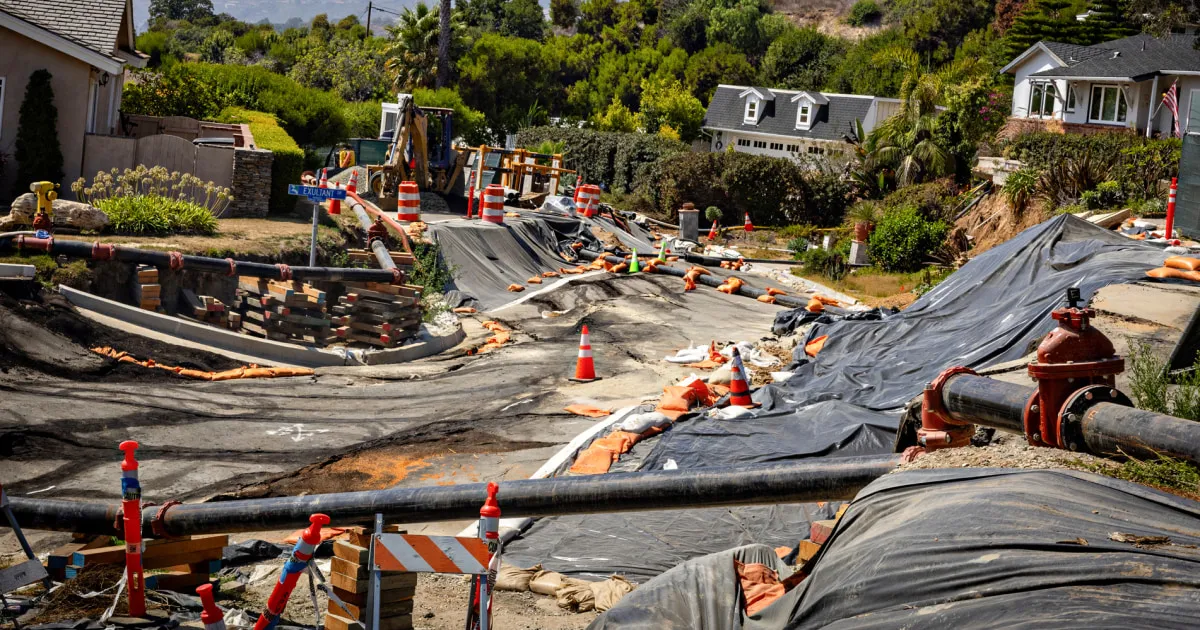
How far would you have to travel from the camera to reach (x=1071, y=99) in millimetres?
42312

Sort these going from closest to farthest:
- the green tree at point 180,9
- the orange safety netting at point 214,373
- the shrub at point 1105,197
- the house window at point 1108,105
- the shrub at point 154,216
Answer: the orange safety netting at point 214,373, the shrub at point 154,216, the shrub at point 1105,197, the house window at point 1108,105, the green tree at point 180,9

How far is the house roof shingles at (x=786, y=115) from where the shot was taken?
5738 centimetres

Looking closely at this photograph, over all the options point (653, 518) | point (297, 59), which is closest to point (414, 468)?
point (653, 518)

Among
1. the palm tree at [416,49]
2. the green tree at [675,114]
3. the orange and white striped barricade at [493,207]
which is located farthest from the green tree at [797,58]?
the orange and white striped barricade at [493,207]

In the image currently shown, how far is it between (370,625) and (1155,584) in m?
4.15

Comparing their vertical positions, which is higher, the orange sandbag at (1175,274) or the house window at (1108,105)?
the house window at (1108,105)

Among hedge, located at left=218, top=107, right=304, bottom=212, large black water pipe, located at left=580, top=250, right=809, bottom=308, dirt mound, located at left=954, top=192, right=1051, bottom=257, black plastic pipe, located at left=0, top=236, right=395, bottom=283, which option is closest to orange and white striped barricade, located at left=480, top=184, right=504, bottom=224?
large black water pipe, located at left=580, top=250, right=809, bottom=308

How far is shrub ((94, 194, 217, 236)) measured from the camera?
1972cm

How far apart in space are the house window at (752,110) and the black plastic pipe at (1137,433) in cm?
5622

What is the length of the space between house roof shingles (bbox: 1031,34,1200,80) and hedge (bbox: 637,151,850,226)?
410 inches

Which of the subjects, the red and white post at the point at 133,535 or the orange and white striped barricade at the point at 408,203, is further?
the orange and white striped barricade at the point at 408,203

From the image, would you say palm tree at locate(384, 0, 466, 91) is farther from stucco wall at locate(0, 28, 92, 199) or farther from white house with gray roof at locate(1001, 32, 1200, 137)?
stucco wall at locate(0, 28, 92, 199)

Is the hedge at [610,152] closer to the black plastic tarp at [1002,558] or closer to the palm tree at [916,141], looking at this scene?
the palm tree at [916,141]

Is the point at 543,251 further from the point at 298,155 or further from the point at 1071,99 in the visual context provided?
the point at 1071,99
